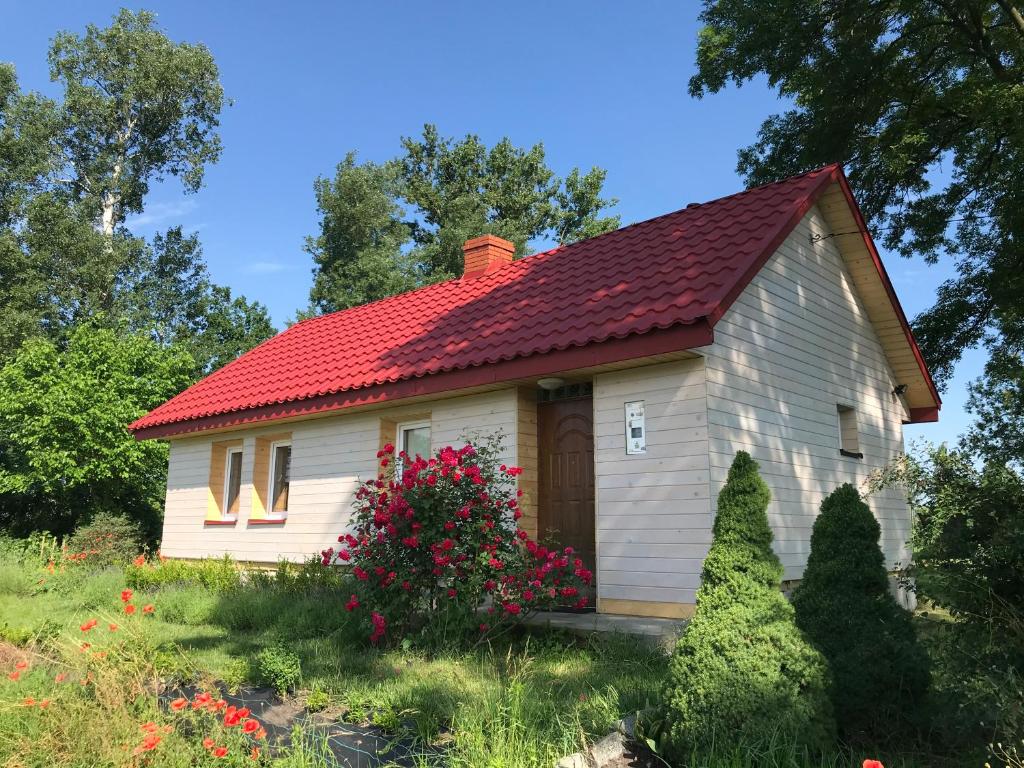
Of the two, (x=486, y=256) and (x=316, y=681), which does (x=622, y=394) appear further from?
(x=486, y=256)

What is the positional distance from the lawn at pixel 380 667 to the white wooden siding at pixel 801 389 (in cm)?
252

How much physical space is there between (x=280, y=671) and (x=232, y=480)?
9381 millimetres

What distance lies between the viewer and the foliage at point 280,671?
595cm

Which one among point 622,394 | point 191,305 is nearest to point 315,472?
point 622,394

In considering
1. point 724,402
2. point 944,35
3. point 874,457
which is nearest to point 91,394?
point 724,402

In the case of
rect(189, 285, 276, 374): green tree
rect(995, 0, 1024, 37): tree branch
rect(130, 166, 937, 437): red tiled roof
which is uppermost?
rect(995, 0, 1024, 37): tree branch

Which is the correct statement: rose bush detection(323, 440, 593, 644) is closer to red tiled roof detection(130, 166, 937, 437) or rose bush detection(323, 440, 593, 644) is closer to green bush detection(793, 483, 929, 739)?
red tiled roof detection(130, 166, 937, 437)

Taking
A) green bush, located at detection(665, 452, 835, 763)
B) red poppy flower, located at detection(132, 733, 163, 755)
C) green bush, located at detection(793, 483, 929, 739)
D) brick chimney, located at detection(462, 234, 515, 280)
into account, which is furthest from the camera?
brick chimney, located at detection(462, 234, 515, 280)

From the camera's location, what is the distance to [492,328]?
10438mm

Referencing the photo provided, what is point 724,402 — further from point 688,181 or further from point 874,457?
point 688,181

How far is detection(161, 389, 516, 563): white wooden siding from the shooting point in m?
10.2

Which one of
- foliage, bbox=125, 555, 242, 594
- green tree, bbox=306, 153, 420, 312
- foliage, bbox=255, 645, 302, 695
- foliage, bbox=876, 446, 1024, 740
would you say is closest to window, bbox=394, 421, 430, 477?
foliage, bbox=125, 555, 242, 594

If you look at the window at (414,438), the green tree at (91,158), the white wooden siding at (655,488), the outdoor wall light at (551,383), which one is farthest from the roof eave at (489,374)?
the green tree at (91,158)

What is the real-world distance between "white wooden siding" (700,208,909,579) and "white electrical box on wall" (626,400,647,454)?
0.79m
